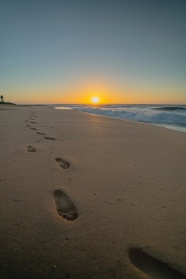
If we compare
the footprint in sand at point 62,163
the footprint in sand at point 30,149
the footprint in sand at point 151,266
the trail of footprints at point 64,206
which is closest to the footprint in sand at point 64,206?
the trail of footprints at point 64,206

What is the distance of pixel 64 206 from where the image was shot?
A: 60.6 inches

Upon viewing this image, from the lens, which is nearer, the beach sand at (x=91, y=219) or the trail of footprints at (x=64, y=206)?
the beach sand at (x=91, y=219)

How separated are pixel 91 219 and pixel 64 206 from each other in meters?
0.26

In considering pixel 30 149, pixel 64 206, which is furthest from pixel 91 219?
pixel 30 149

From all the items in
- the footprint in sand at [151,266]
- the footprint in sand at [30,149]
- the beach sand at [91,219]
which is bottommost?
the footprint in sand at [151,266]

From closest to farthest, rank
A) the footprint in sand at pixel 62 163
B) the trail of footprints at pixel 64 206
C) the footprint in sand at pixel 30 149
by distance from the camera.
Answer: the trail of footprints at pixel 64 206, the footprint in sand at pixel 62 163, the footprint in sand at pixel 30 149

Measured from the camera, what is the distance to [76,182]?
1.95 meters

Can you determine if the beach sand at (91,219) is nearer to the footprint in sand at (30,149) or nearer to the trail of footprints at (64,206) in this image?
the trail of footprints at (64,206)

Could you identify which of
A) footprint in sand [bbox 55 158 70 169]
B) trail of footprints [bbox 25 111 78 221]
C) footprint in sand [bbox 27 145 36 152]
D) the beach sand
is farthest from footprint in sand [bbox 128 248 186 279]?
footprint in sand [bbox 27 145 36 152]

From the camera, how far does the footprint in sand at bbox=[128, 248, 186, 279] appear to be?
39.4 inches

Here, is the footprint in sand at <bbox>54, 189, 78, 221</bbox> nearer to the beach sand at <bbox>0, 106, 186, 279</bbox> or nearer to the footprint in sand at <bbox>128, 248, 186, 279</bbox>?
the beach sand at <bbox>0, 106, 186, 279</bbox>

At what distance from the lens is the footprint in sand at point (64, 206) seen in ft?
4.67

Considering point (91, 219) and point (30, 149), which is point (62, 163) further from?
point (91, 219)

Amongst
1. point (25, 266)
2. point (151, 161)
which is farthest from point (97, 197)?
point (151, 161)
